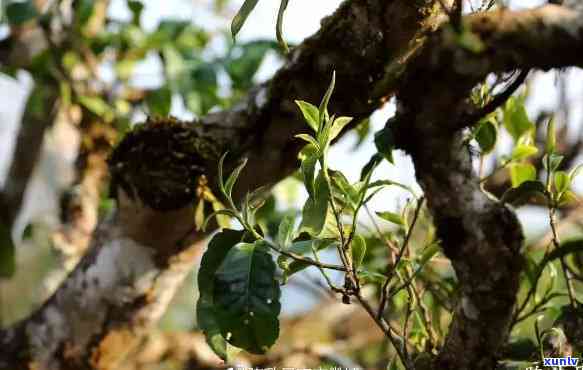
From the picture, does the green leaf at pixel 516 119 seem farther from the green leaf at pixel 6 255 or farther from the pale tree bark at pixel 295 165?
the green leaf at pixel 6 255

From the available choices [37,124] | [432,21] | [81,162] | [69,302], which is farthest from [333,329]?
[432,21]

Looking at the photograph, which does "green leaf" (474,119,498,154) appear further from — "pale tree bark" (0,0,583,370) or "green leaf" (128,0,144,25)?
"green leaf" (128,0,144,25)

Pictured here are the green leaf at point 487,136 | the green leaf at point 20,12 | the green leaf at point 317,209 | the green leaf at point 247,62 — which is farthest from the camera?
the green leaf at point 20,12

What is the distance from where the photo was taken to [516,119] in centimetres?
63

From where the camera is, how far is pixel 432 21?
54 cm

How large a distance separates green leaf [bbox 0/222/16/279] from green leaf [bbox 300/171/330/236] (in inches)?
32.3

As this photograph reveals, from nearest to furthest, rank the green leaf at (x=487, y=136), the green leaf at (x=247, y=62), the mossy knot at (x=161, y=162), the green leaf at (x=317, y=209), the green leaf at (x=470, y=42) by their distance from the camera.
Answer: the green leaf at (x=470, y=42) < the green leaf at (x=317, y=209) < the green leaf at (x=487, y=136) < the mossy knot at (x=161, y=162) < the green leaf at (x=247, y=62)

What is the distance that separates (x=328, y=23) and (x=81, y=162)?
904 millimetres

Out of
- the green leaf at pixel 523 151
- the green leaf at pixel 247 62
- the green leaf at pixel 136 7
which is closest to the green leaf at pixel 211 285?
the green leaf at pixel 523 151

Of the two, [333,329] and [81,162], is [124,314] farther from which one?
[333,329]

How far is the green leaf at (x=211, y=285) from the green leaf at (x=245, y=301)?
0.20ft

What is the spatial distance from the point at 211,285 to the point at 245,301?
7 cm

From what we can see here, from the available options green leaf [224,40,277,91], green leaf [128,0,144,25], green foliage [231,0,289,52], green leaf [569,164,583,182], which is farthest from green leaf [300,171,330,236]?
green leaf [128,0,144,25]

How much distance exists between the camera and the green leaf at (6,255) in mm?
1100
